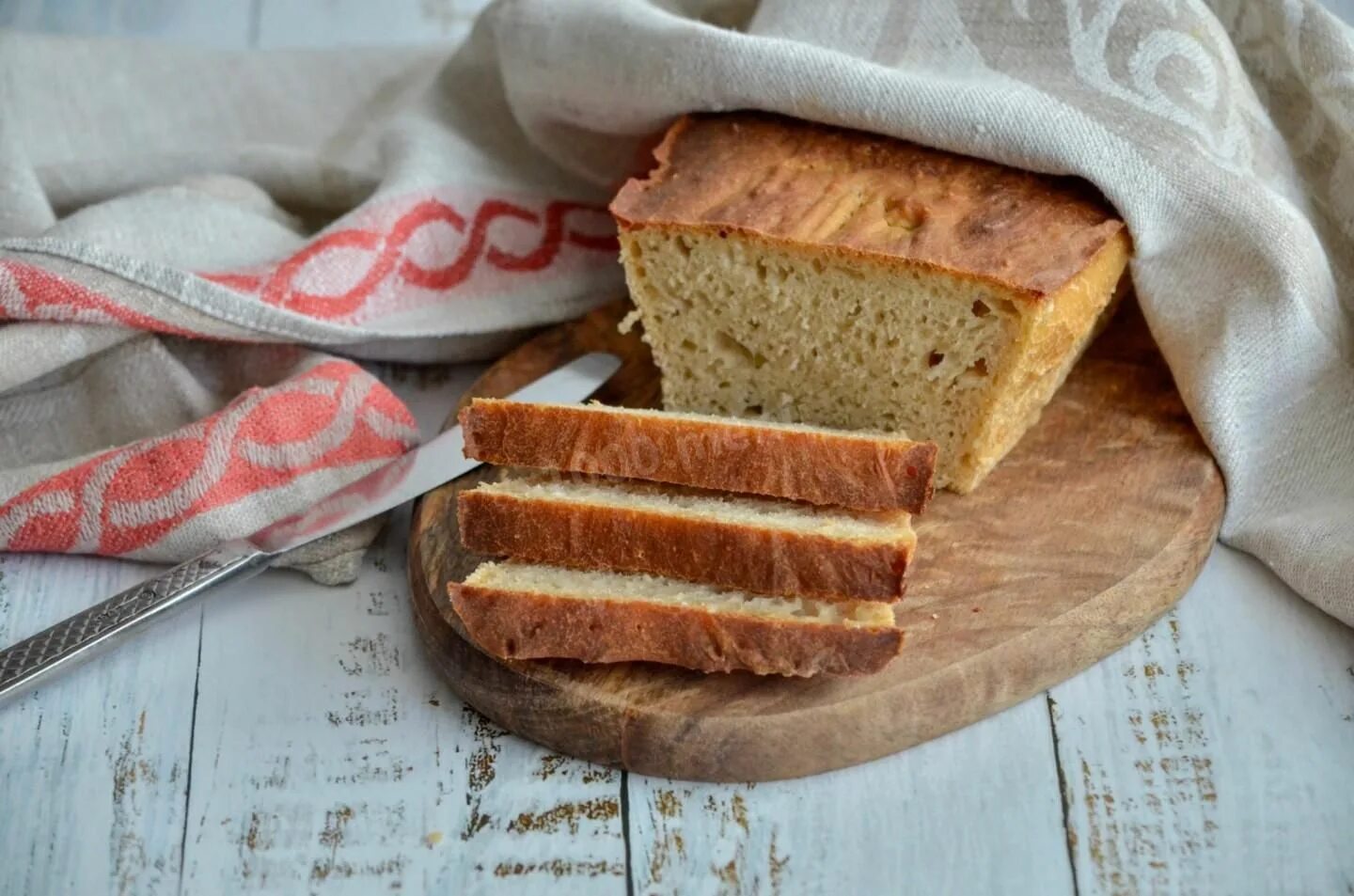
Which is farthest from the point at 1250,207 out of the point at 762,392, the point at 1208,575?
the point at 762,392

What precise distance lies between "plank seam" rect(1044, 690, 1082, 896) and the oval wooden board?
5 cm

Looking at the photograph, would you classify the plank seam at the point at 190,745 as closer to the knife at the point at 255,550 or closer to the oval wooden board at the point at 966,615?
the knife at the point at 255,550

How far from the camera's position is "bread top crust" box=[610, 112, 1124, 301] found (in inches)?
117

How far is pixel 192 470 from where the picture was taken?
318 cm

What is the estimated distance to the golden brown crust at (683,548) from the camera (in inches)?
105

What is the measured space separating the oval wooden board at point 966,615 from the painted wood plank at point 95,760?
1.76 feet

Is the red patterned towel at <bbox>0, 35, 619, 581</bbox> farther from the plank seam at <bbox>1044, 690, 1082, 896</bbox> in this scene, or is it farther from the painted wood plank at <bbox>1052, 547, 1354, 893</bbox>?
the painted wood plank at <bbox>1052, 547, 1354, 893</bbox>

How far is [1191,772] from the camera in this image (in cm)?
269

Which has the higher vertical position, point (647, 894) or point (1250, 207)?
point (1250, 207)

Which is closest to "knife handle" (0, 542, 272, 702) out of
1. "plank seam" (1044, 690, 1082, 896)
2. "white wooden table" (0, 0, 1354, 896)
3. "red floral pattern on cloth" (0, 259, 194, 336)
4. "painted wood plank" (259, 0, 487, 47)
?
"white wooden table" (0, 0, 1354, 896)

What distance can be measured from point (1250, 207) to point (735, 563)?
4.51ft

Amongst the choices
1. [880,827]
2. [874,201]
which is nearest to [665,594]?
[880,827]

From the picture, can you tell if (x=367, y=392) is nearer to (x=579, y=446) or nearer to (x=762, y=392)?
(x=579, y=446)

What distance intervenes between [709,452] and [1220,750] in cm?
110
